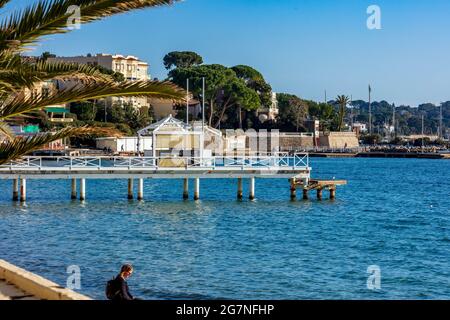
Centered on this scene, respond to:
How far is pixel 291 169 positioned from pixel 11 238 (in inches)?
745

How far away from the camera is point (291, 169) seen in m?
47.2

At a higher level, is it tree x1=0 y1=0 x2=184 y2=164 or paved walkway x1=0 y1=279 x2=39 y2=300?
tree x1=0 y1=0 x2=184 y2=164

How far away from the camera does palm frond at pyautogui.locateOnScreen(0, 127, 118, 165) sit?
11797 mm

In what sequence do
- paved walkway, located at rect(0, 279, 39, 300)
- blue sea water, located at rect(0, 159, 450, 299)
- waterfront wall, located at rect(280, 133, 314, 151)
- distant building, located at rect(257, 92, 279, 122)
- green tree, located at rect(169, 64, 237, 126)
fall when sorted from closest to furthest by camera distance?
paved walkway, located at rect(0, 279, 39, 300) < blue sea water, located at rect(0, 159, 450, 299) < green tree, located at rect(169, 64, 237, 126) < distant building, located at rect(257, 92, 279, 122) < waterfront wall, located at rect(280, 133, 314, 151)

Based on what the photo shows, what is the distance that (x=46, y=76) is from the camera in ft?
38.6

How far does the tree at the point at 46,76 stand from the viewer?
1075cm

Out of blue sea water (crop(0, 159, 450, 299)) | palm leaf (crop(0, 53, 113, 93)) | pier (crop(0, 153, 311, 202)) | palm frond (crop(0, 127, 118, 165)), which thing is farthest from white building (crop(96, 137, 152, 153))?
palm leaf (crop(0, 53, 113, 93))

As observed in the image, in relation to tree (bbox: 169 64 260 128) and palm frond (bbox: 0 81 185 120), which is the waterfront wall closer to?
tree (bbox: 169 64 260 128)

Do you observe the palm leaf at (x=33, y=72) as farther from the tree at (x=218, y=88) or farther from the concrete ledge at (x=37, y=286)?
the tree at (x=218, y=88)

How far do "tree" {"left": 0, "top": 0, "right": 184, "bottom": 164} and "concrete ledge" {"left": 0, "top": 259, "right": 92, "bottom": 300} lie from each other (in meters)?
2.30

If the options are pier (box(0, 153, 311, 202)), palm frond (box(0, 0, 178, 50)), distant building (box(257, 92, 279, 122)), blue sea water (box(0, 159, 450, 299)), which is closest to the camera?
palm frond (box(0, 0, 178, 50))

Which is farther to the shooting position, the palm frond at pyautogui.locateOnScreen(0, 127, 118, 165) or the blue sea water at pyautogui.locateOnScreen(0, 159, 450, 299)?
the blue sea water at pyautogui.locateOnScreen(0, 159, 450, 299)
